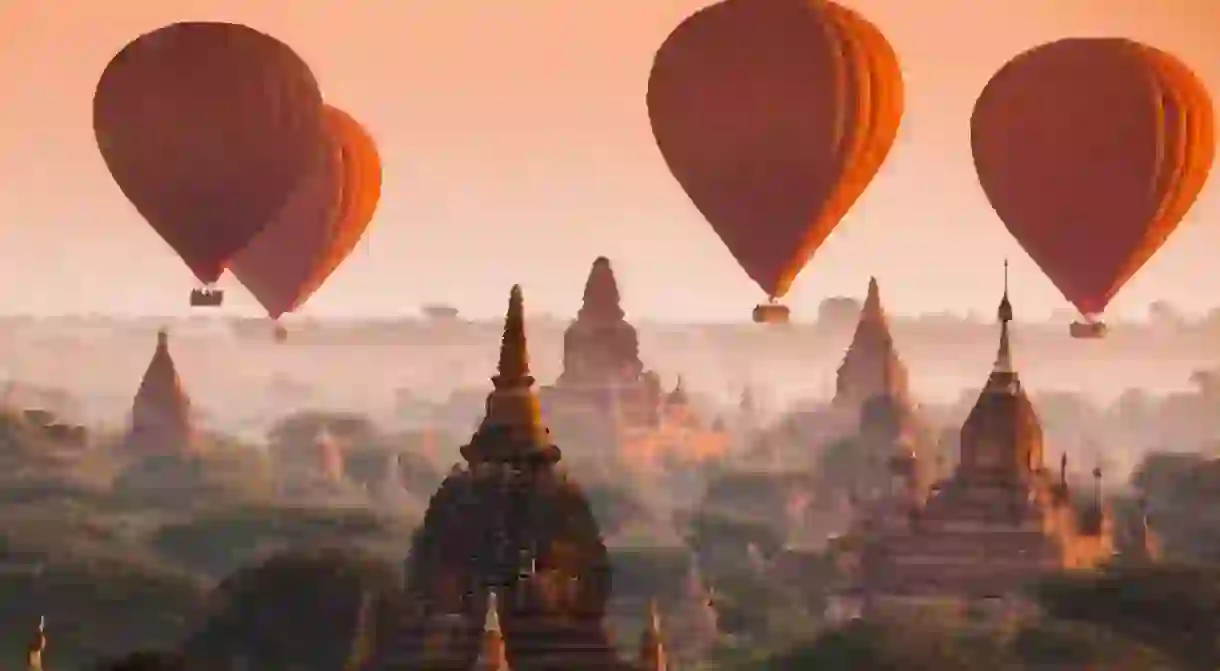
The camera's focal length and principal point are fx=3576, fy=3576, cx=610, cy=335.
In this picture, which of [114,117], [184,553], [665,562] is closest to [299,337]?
[184,553]

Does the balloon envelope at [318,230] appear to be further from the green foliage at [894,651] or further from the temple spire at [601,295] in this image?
the temple spire at [601,295]

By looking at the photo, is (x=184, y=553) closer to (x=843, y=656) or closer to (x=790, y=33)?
(x=843, y=656)

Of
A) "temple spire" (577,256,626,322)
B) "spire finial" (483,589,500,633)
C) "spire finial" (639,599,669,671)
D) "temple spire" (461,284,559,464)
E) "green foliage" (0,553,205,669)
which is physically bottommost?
"spire finial" (639,599,669,671)

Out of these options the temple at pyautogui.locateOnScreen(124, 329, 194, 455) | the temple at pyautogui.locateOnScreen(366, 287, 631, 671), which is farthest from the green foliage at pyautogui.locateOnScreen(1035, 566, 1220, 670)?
the temple at pyautogui.locateOnScreen(124, 329, 194, 455)

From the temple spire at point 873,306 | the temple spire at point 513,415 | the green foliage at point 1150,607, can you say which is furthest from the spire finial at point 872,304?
the temple spire at point 513,415

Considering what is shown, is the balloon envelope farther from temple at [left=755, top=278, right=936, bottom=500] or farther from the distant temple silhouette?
temple at [left=755, top=278, right=936, bottom=500]

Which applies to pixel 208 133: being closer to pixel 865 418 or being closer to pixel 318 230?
pixel 318 230
